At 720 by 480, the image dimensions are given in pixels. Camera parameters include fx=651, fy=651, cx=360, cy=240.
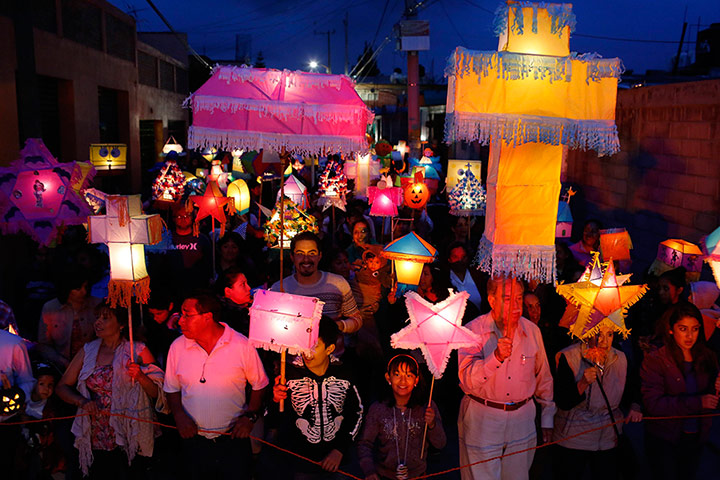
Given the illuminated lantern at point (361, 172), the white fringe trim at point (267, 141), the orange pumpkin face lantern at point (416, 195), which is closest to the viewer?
the white fringe trim at point (267, 141)

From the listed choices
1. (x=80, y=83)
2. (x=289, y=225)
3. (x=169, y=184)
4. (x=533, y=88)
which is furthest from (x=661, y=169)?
(x=80, y=83)

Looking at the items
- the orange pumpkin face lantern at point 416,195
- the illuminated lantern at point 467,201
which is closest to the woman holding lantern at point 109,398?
the illuminated lantern at point 467,201

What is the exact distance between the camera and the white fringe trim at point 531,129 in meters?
3.79

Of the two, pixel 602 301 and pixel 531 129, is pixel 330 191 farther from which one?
pixel 531 129

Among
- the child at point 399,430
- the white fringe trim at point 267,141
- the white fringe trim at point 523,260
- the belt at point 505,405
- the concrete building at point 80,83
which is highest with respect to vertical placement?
the concrete building at point 80,83

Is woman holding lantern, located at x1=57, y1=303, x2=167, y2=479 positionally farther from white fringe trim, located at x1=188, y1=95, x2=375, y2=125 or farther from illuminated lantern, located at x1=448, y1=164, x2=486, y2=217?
illuminated lantern, located at x1=448, y1=164, x2=486, y2=217

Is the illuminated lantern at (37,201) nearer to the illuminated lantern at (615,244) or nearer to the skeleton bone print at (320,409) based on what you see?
the skeleton bone print at (320,409)

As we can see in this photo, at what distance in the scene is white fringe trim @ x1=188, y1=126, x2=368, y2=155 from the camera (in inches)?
198

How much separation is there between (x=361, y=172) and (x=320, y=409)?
40.7 feet

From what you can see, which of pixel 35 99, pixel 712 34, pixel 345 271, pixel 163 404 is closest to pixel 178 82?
pixel 35 99

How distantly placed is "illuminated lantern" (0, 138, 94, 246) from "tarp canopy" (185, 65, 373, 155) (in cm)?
333

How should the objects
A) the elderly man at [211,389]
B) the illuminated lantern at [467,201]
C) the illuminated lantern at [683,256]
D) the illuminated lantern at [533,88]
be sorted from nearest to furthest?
the illuminated lantern at [533,88], the elderly man at [211,389], the illuminated lantern at [683,256], the illuminated lantern at [467,201]

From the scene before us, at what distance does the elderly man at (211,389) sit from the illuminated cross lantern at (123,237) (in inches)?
37.8

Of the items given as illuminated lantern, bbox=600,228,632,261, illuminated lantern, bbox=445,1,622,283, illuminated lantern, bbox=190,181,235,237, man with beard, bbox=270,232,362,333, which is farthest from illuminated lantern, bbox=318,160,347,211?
illuminated lantern, bbox=445,1,622,283
